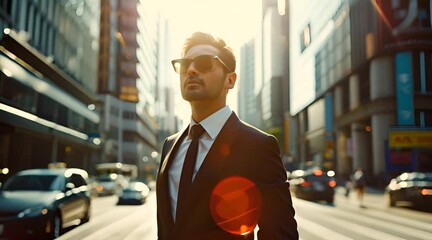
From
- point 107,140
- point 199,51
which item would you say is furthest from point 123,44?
point 199,51

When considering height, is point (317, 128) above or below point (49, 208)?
above

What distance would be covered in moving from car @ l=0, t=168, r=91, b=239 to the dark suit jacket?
8505mm

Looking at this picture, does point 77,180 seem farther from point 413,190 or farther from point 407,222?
point 413,190

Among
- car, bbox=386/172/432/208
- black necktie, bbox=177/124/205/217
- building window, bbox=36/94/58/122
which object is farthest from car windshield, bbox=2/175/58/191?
building window, bbox=36/94/58/122

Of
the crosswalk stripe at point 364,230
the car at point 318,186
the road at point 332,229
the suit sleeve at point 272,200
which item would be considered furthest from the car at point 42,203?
the car at point 318,186

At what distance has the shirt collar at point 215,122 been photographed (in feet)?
7.27

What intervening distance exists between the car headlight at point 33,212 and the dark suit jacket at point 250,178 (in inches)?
336

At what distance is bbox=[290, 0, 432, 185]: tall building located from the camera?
230 inches

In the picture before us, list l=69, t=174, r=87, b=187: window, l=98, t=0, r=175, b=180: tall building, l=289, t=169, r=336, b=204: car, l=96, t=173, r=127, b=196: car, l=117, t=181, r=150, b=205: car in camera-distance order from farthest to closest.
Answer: l=98, t=0, r=175, b=180: tall building
l=96, t=173, r=127, b=196: car
l=117, t=181, r=150, b=205: car
l=289, t=169, r=336, b=204: car
l=69, t=174, r=87, b=187: window

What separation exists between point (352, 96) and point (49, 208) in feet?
121

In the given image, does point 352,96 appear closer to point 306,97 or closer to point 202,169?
point 306,97

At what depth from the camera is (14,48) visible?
28906mm

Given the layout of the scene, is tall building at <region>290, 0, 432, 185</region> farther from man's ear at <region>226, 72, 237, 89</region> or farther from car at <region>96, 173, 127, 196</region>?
car at <region>96, 173, 127, 196</region>

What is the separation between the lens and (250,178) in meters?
2.06
